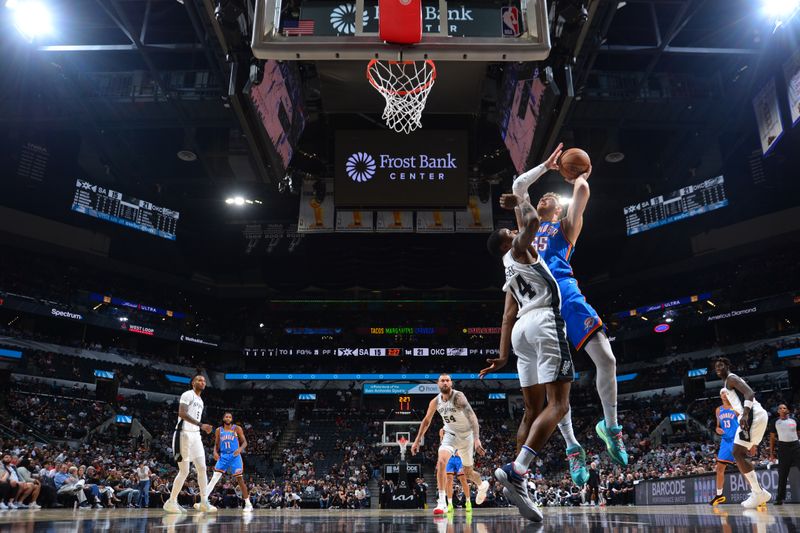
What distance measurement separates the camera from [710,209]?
22.1 metres

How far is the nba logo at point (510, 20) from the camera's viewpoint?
23.2 feet

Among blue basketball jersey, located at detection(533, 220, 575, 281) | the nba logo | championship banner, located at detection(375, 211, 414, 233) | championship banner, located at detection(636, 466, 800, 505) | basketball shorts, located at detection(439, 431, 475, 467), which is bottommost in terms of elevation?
championship banner, located at detection(636, 466, 800, 505)

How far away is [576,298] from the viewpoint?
4738mm

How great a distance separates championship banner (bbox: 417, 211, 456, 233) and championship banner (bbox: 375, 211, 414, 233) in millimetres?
315

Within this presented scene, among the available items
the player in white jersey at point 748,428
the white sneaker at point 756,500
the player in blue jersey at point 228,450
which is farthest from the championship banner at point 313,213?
the white sneaker at point 756,500

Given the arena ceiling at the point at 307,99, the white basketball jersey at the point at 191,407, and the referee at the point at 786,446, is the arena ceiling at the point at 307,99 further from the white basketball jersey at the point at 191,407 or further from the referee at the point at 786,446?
the referee at the point at 786,446

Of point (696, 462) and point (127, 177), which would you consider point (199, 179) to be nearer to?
point (127, 177)

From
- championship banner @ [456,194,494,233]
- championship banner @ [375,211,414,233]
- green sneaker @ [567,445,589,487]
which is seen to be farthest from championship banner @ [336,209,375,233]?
green sneaker @ [567,445,589,487]

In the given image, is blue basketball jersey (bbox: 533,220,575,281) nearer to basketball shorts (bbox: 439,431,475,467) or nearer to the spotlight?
basketball shorts (bbox: 439,431,475,467)

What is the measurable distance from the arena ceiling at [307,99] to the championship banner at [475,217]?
36.4 inches

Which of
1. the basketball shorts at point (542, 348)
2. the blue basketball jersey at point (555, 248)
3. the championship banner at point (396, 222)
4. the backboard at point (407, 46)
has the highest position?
the championship banner at point (396, 222)

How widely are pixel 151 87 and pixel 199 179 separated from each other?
6198 mm

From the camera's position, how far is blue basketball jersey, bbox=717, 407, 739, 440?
9.33 m

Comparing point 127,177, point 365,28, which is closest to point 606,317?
point 127,177
